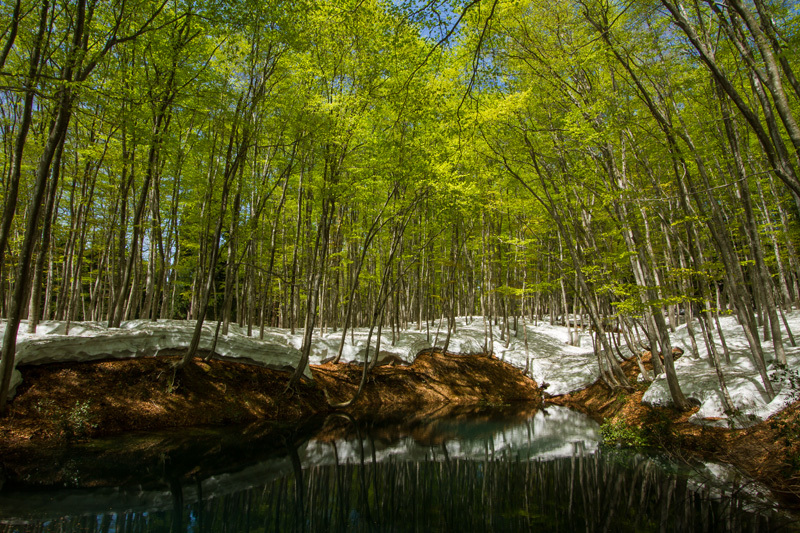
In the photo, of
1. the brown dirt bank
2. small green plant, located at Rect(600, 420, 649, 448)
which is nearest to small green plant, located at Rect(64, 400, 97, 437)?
the brown dirt bank

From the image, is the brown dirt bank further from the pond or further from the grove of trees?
the grove of trees

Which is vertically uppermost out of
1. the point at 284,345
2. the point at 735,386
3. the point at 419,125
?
the point at 419,125

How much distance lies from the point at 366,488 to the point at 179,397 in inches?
202

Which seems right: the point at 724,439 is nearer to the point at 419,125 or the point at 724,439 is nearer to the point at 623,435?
the point at 623,435

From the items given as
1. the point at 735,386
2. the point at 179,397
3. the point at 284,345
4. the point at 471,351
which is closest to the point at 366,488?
the point at 179,397

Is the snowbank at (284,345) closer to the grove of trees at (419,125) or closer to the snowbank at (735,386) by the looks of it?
the grove of trees at (419,125)

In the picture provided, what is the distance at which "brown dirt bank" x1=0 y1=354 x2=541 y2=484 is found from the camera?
6074 millimetres

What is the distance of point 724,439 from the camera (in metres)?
6.03

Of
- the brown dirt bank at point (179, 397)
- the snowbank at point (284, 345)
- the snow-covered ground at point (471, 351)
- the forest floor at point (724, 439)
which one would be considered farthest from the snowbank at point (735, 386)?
the brown dirt bank at point (179, 397)

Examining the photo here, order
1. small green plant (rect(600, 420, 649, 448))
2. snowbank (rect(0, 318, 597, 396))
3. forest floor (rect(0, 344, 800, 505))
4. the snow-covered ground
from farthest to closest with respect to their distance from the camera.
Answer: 1. snowbank (rect(0, 318, 597, 396))
2. small green plant (rect(600, 420, 649, 448))
3. the snow-covered ground
4. forest floor (rect(0, 344, 800, 505))

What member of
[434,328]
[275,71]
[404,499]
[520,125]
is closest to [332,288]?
[434,328]

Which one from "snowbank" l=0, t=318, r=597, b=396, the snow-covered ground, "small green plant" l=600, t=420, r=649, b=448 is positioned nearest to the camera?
the snow-covered ground

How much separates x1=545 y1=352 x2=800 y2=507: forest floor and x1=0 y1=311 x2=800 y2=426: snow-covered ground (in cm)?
34

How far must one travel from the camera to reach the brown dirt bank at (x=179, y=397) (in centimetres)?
607
